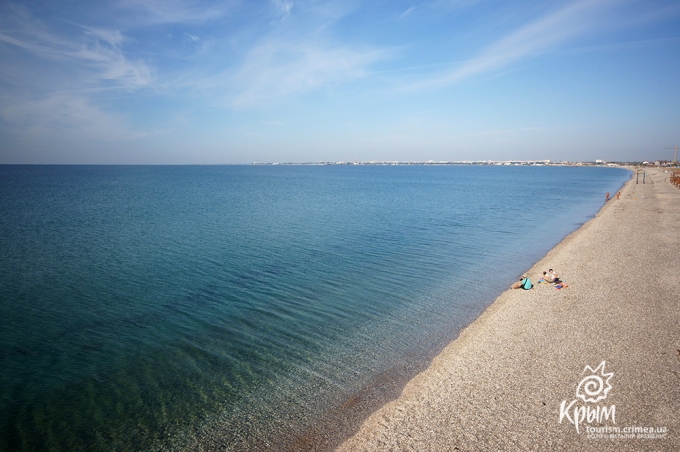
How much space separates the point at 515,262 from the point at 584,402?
1766 cm

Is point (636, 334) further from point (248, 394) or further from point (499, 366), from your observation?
point (248, 394)

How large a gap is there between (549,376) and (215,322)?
1310cm

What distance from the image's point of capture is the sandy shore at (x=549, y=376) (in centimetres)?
879

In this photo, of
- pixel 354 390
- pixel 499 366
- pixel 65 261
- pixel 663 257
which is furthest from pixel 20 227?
pixel 663 257

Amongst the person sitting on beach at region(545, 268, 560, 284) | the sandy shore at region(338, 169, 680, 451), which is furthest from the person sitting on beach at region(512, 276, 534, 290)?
the person sitting on beach at region(545, 268, 560, 284)

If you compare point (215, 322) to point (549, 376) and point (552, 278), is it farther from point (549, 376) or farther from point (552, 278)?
point (552, 278)

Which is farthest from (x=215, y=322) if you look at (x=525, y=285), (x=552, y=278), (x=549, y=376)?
(x=552, y=278)

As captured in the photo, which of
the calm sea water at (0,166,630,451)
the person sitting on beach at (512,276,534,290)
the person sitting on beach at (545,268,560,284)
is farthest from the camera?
the person sitting on beach at (545,268,560,284)

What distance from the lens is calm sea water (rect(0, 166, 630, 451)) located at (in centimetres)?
1039

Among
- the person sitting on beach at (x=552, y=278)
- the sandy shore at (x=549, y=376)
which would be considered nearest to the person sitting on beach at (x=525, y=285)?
the sandy shore at (x=549, y=376)

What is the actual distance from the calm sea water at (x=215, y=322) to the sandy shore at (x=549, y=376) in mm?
1699

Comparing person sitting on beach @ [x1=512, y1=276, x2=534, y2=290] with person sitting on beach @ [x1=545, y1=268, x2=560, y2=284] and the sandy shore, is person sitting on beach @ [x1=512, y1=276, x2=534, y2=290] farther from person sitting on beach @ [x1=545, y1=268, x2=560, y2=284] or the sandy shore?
person sitting on beach @ [x1=545, y1=268, x2=560, y2=284]

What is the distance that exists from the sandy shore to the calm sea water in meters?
1.70

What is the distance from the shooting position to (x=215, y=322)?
53.7 ft
